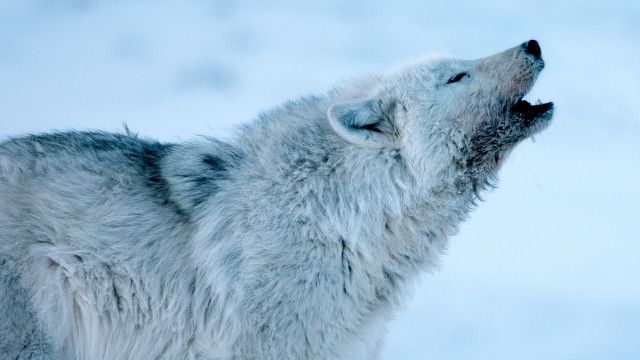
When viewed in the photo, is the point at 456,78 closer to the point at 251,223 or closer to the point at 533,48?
the point at 533,48

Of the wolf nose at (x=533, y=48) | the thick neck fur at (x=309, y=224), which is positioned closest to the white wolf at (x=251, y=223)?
the thick neck fur at (x=309, y=224)

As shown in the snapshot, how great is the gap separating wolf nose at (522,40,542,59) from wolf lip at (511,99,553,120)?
37 cm

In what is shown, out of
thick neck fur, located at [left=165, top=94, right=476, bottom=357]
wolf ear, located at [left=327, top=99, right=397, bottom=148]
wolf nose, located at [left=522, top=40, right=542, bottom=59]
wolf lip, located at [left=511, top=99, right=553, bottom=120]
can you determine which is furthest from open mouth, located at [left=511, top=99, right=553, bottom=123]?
wolf ear, located at [left=327, top=99, right=397, bottom=148]

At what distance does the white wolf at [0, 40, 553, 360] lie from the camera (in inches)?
238

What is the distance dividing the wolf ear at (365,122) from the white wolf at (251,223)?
0.01 meters

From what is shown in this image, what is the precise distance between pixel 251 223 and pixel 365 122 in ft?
3.49

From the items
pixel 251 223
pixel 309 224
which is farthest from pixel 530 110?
pixel 251 223

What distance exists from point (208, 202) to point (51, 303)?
1.19 metres

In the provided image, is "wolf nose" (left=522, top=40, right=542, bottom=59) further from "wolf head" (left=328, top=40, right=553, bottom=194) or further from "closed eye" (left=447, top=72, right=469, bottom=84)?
"closed eye" (left=447, top=72, right=469, bottom=84)

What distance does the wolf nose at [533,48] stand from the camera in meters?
6.96

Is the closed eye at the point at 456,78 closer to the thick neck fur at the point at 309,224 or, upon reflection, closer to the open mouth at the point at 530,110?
the open mouth at the point at 530,110

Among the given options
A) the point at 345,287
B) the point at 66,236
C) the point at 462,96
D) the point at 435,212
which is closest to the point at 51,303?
the point at 66,236

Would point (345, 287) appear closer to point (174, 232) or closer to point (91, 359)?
point (174, 232)

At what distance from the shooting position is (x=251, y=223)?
6.24m
